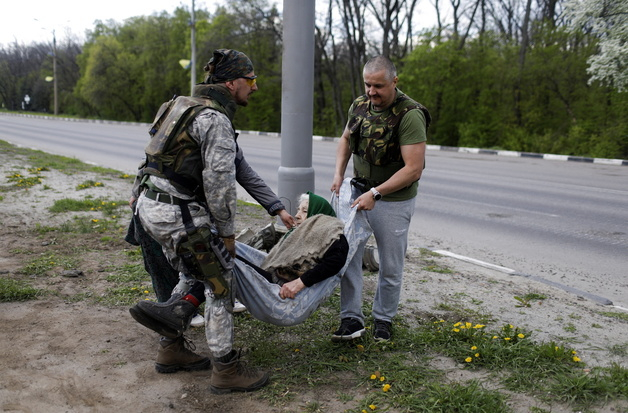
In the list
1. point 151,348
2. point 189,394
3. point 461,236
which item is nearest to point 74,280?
point 151,348

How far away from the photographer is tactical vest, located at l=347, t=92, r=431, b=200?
3.38 meters

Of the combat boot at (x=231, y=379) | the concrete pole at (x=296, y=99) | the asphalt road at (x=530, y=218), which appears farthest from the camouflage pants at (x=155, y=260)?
the asphalt road at (x=530, y=218)

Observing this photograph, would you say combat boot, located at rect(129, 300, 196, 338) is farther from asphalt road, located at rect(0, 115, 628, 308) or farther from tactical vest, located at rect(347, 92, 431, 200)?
asphalt road, located at rect(0, 115, 628, 308)

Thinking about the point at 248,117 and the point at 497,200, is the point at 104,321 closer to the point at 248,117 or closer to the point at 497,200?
the point at 497,200

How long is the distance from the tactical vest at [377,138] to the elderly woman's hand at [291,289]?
88 cm

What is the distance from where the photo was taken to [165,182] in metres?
2.83

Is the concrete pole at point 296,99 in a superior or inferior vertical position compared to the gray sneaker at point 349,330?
superior

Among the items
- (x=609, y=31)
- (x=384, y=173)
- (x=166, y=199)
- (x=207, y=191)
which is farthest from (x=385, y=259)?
(x=609, y=31)

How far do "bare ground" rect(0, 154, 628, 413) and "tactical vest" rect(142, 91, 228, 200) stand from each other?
112 centimetres

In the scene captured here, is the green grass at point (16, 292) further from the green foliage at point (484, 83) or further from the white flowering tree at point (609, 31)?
the white flowering tree at point (609, 31)

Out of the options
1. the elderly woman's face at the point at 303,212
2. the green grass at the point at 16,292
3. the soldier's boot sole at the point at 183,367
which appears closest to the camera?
the soldier's boot sole at the point at 183,367

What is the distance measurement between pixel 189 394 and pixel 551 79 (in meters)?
22.2

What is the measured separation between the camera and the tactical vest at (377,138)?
11.1 ft

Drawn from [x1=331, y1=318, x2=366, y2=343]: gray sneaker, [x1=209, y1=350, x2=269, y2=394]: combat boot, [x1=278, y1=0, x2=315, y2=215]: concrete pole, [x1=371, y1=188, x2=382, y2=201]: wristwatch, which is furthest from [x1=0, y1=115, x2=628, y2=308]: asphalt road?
[x1=209, y1=350, x2=269, y2=394]: combat boot
